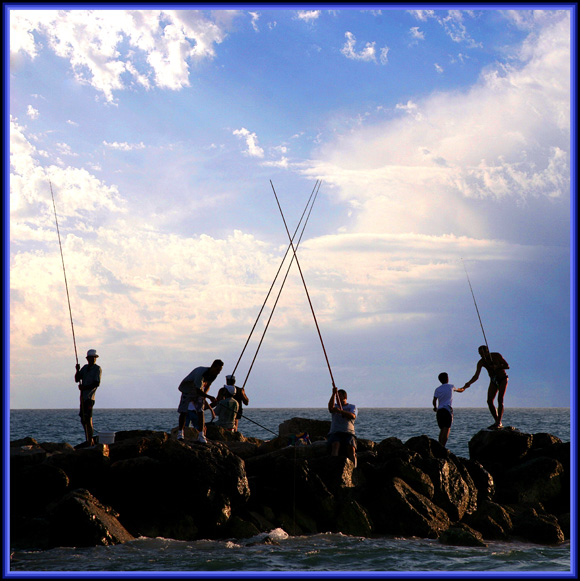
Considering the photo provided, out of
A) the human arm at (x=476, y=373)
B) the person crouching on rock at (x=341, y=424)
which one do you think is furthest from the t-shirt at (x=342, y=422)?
the human arm at (x=476, y=373)

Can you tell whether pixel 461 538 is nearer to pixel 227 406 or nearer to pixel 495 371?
pixel 495 371

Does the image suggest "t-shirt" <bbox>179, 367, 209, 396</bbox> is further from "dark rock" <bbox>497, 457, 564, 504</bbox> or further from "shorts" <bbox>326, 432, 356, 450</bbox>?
"dark rock" <bbox>497, 457, 564, 504</bbox>

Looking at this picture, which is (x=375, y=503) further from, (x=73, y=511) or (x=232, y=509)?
(x=73, y=511)

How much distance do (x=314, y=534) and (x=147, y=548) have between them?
251 centimetres

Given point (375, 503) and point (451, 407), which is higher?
point (451, 407)

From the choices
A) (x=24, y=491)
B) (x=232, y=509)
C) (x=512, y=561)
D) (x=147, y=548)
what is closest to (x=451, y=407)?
(x=512, y=561)

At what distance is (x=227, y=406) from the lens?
14.6 meters

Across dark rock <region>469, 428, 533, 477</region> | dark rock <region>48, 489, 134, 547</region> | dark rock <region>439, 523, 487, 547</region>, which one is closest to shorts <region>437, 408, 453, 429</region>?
dark rock <region>469, 428, 533, 477</region>

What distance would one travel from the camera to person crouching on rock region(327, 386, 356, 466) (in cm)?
1136

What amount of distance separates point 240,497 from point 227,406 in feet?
13.7

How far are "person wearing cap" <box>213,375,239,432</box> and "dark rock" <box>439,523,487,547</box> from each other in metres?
5.42

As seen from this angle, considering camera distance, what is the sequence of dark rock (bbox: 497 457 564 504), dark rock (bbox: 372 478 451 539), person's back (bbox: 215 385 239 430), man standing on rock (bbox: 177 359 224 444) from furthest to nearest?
1. person's back (bbox: 215 385 239 430)
2. dark rock (bbox: 497 457 564 504)
3. man standing on rock (bbox: 177 359 224 444)
4. dark rock (bbox: 372 478 451 539)

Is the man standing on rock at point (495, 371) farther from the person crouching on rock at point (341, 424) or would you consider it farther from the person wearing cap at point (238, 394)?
the person wearing cap at point (238, 394)

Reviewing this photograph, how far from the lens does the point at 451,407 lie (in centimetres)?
1366
